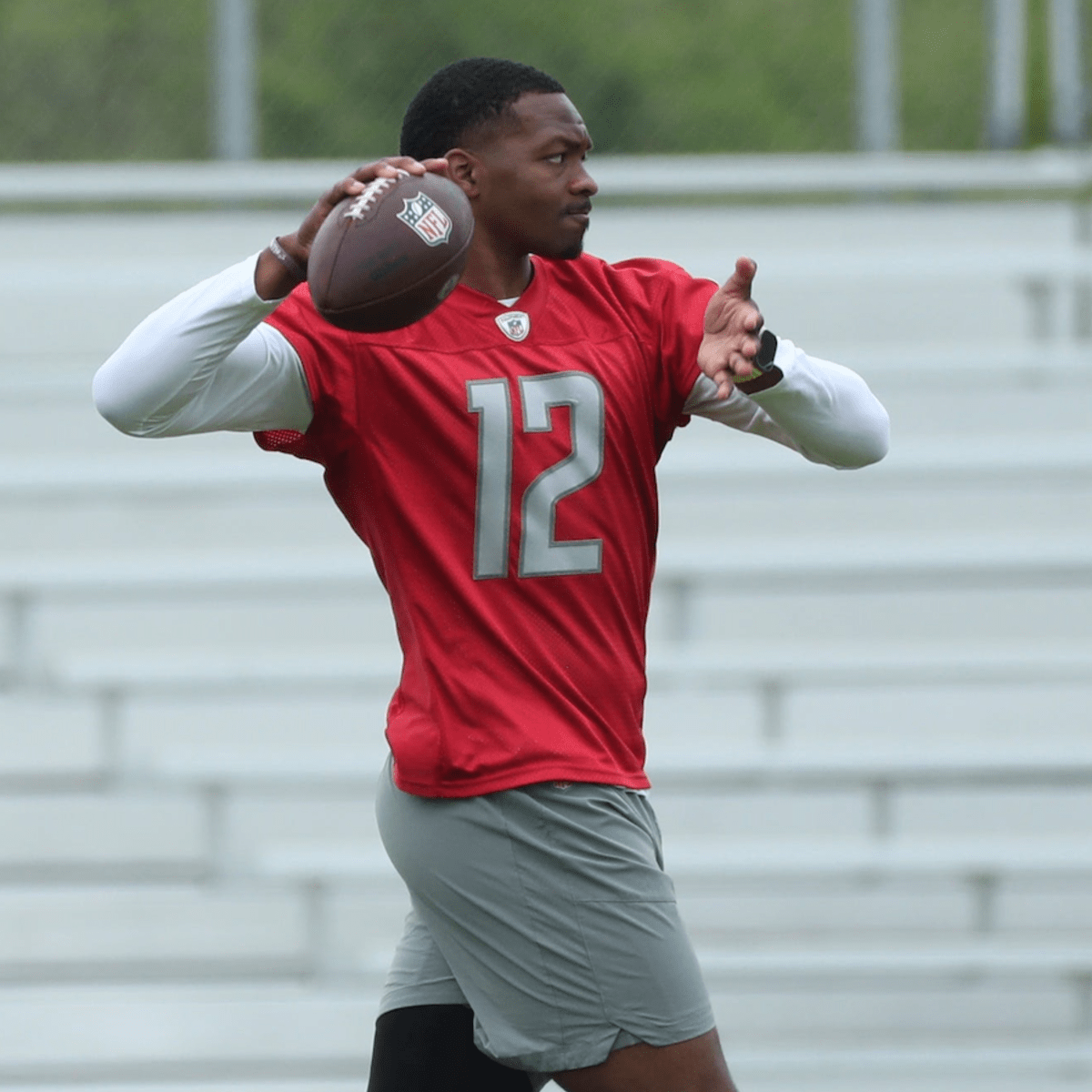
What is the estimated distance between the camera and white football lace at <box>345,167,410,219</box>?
1.79 meters

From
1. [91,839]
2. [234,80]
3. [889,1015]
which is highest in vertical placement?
[234,80]

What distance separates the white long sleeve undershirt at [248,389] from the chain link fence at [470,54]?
2900 millimetres

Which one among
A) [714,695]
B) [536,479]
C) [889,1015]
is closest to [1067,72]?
[714,695]

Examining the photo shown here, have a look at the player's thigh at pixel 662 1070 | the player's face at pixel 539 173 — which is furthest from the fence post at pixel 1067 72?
the player's thigh at pixel 662 1070

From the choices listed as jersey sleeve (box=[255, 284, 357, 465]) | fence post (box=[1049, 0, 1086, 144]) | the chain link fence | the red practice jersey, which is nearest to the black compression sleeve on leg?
the red practice jersey

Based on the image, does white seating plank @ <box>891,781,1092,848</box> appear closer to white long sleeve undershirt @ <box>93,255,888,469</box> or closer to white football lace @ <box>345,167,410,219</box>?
white long sleeve undershirt @ <box>93,255,888,469</box>

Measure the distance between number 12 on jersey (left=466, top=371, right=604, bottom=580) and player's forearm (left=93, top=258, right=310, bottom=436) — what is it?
0.22 meters

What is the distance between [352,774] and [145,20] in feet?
6.84

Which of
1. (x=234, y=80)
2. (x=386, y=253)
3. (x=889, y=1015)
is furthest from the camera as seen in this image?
(x=234, y=80)

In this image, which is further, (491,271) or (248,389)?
(491,271)

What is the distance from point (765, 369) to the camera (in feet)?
6.12

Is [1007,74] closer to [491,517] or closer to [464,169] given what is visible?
[464,169]

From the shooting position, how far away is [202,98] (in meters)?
4.75

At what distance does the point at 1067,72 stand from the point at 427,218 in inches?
137
